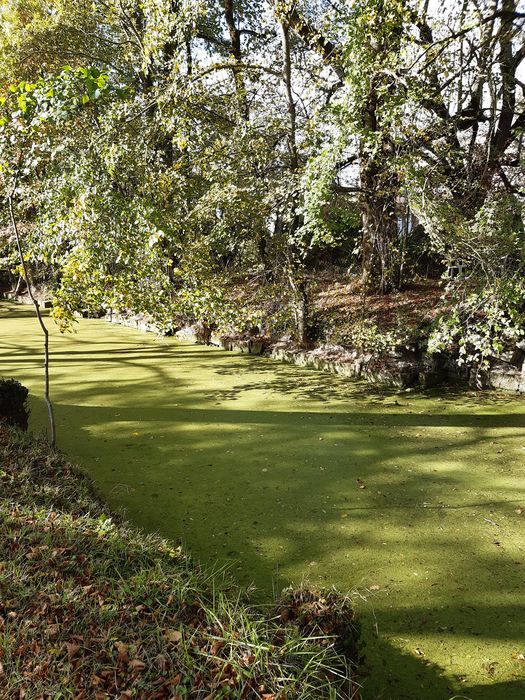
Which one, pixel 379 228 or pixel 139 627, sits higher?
pixel 379 228

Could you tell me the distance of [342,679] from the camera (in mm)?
1424

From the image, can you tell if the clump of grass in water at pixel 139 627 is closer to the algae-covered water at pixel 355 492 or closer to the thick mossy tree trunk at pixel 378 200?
the algae-covered water at pixel 355 492

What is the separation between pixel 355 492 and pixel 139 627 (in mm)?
1791

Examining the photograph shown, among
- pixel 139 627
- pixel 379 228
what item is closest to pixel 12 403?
pixel 139 627

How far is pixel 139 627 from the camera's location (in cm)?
151

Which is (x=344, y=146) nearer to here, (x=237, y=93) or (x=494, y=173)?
(x=237, y=93)

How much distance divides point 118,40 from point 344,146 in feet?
24.0

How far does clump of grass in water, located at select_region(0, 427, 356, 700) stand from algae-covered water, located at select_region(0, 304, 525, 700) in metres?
0.39

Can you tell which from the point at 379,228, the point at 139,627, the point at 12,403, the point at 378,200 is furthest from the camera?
the point at 379,228

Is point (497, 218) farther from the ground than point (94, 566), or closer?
farther from the ground

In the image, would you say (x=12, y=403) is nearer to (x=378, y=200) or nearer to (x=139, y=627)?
(x=139, y=627)

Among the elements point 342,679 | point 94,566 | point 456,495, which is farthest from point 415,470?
point 94,566

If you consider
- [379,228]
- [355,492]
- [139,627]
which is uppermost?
[379,228]

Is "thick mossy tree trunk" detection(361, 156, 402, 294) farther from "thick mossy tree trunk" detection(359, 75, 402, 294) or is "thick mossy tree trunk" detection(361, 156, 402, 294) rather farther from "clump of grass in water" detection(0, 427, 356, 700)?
"clump of grass in water" detection(0, 427, 356, 700)
